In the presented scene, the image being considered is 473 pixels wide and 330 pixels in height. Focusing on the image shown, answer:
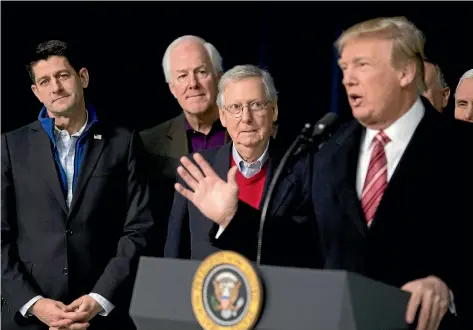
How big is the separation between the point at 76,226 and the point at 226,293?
5.07ft

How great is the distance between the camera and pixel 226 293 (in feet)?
8.88

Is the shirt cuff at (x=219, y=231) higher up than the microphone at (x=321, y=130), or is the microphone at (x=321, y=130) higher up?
the microphone at (x=321, y=130)

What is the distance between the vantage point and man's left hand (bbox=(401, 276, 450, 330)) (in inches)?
108

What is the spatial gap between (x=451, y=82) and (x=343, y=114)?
510 millimetres

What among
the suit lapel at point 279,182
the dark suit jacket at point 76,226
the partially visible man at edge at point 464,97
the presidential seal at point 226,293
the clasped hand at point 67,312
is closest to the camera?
the presidential seal at point 226,293

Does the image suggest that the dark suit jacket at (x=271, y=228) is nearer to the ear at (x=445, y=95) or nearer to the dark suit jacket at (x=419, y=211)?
the dark suit jacket at (x=419, y=211)

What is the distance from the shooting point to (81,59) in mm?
4332

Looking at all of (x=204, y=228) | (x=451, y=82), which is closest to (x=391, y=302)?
(x=204, y=228)

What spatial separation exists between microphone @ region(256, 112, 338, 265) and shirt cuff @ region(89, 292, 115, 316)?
1320 mm

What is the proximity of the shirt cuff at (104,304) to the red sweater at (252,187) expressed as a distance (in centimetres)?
79

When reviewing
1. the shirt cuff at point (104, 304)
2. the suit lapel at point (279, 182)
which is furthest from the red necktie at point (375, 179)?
the shirt cuff at point (104, 304)

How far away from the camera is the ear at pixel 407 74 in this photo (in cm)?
308

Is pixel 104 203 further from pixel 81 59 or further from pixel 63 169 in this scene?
pixel 81 59

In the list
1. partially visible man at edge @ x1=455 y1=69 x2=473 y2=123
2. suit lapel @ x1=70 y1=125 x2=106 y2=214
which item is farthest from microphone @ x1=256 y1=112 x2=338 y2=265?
suit lapel @ x1=70 y1=125 x2=106 y2=214
